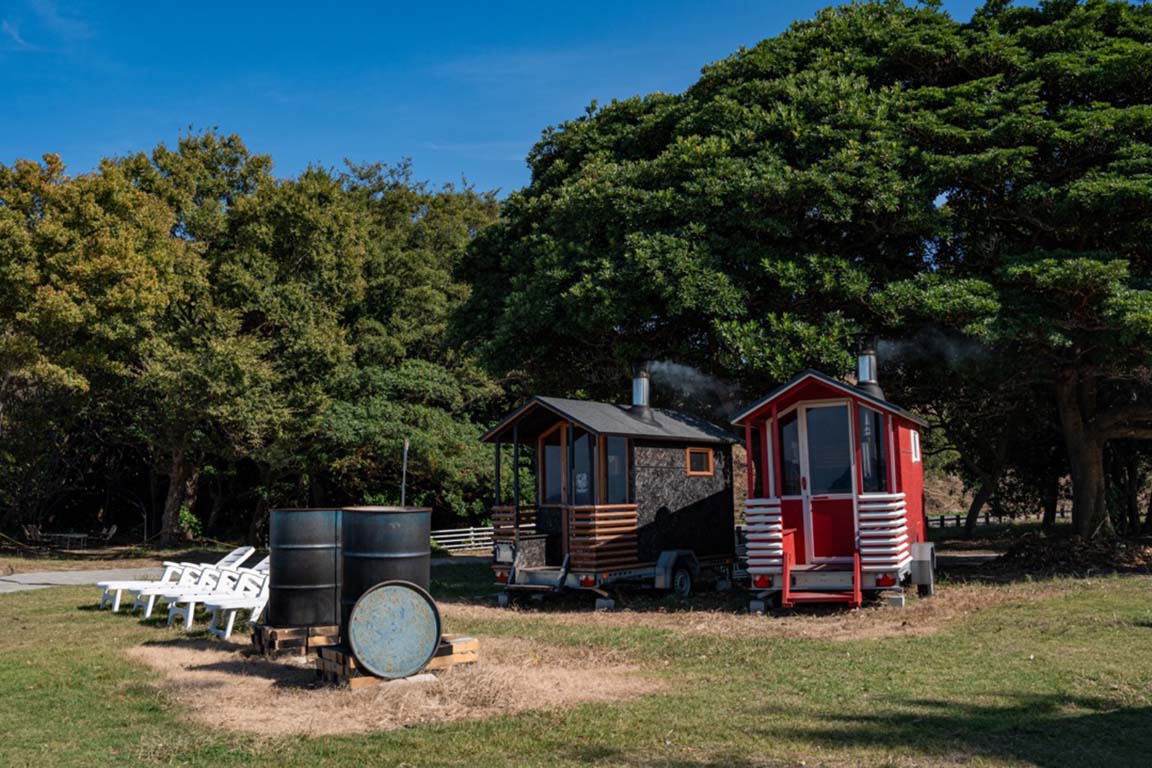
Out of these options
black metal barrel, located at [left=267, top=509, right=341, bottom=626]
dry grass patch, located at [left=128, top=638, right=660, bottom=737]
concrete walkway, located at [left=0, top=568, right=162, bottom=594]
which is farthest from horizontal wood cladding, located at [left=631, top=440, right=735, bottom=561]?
concrete walkway, located at [left=0, top=568, right=162, bottom=594]

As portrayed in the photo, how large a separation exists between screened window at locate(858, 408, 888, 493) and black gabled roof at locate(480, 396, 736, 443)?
3435 millimetres

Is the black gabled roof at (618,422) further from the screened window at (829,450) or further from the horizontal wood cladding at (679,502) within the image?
the screened window at (829,450)

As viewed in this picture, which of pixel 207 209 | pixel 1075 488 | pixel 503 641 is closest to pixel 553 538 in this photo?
pixel 503 641

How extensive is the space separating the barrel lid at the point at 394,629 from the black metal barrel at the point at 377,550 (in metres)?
0.26

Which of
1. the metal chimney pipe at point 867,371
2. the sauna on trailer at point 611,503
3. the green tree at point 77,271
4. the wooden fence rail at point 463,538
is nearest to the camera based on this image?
the metal chimney pipe at point 867,371

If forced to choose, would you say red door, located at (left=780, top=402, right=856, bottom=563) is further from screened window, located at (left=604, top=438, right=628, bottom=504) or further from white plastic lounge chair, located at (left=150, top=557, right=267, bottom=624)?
white plastic lounge chair, located at (left=150, top=557, right=267, bottom=624)

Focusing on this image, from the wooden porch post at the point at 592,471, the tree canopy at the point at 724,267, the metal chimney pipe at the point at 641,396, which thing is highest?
the tree canopy at the point at 724,267

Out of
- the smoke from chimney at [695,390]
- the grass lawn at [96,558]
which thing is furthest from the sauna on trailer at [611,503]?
the grass lawn at [96,558]

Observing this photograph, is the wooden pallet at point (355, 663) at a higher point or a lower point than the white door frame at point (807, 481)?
lower

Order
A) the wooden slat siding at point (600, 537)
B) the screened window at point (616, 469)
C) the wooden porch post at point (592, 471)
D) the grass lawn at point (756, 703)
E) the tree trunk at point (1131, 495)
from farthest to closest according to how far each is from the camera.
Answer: the tree trunk at point (1131, 495) < the screened window at point (616, 469) < the wooden porch post at point (592, 471) < the wooden slat siding at point (600, 537) < the grass lawn at point (756, 703)

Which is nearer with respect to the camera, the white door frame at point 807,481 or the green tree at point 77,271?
the white door frame at point 807,481

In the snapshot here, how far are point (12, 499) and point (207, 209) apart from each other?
12.4 m

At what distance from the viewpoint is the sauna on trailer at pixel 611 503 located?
1456cm

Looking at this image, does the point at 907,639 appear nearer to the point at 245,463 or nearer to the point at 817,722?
the point at 817,722
